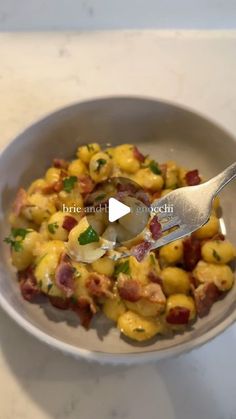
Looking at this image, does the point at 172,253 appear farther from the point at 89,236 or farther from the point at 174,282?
the point at 89,236

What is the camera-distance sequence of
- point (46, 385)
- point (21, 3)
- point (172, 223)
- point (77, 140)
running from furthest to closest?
point (21, 3)
point (77, 140)
point (46, 385)
point (172, 223)

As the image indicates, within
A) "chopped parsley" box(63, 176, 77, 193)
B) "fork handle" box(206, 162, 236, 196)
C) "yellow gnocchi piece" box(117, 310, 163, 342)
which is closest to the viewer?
"fork handle" box(206, 162, 236, 196)

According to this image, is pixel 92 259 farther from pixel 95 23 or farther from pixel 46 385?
pixel 95 23

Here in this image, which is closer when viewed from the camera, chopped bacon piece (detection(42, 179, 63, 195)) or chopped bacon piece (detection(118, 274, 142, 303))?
chopped bacon piece (detection(118, 274, 142, 303))

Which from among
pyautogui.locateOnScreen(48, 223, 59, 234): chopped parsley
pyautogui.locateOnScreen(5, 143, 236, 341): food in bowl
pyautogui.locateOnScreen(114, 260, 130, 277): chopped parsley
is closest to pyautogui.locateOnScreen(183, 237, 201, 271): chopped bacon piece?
pyautogui.locateOnScreen(5, 143, 236, 341): food in bowl

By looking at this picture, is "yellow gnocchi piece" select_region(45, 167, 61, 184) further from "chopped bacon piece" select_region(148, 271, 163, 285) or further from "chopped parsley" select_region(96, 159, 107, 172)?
"chopped bacon piece" select_region(148, 271, 163, 285)

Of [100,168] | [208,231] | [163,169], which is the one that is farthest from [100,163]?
[208,231]

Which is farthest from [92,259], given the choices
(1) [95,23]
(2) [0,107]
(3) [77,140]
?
(1) [95,23]
